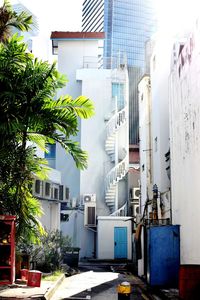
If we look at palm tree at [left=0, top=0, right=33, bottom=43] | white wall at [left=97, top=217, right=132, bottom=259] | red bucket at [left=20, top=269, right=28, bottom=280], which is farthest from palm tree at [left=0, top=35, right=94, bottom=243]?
white wall at [left=97, top=217, right=132, bottom=259]

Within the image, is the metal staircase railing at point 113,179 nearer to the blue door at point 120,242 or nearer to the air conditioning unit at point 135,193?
the air conditioning unit at point 135,193

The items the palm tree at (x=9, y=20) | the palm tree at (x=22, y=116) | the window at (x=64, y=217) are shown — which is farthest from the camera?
the window at (x=64, y=217)

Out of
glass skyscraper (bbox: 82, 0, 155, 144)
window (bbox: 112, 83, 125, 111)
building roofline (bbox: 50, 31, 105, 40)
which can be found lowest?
window (bbox: 112, 83, 125, 111)

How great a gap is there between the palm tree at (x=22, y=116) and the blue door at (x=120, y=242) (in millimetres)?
20942

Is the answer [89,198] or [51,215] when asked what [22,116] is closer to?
[51,215]

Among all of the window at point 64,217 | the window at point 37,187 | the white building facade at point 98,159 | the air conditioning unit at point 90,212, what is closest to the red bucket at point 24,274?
the window at point 37,187

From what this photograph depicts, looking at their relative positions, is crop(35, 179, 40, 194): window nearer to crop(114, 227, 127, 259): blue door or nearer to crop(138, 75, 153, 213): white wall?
crop(138, 75, 153, 213): white wall

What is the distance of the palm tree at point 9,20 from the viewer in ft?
45.9

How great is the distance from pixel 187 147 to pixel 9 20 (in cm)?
655

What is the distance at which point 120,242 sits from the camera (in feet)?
113

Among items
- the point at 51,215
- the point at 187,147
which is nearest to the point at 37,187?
the point at 51,215

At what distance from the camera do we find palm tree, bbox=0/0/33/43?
45.9 feet

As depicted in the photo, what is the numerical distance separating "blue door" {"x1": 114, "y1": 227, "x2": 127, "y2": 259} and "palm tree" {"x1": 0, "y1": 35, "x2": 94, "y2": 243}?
20942mm

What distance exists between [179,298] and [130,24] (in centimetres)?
10889
